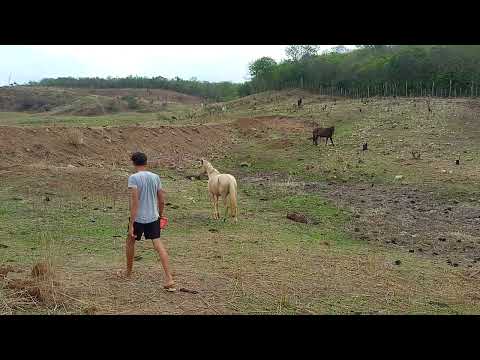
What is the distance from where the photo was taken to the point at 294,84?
5253cm

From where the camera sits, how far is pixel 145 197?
6.32m

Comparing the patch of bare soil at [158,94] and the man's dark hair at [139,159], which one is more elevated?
the patch of bare soil at [158,94]

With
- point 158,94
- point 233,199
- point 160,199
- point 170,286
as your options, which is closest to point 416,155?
point 233,199

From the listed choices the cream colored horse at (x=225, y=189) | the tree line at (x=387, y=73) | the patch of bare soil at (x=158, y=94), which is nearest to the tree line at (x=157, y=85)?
the patch of bare soil at (x=158, y=94)

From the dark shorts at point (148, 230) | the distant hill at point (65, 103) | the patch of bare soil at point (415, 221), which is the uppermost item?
the distant hill at point (65, 103)

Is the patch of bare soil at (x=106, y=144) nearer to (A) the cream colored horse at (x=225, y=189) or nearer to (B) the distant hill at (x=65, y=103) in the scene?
(A) the cream colored horse at (x=225, y=189)

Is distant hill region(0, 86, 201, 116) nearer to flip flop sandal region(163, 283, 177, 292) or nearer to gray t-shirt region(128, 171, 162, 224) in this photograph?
gray t-shirt region(128, 171, 162, 224)

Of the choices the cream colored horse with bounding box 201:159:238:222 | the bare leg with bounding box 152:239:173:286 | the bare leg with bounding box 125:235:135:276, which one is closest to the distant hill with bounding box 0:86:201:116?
the cream colored horse with bounding box 201:159:238:222

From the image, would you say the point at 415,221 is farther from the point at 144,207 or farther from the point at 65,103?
the point at 65,103

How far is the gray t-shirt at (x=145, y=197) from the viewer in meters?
6.32

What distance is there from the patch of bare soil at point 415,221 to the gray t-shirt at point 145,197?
6081 millimetres

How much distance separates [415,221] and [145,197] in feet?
28.2

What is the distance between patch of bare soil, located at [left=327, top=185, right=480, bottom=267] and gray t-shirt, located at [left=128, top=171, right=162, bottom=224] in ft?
19.9
